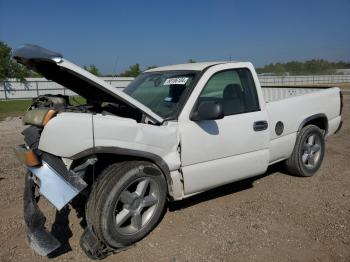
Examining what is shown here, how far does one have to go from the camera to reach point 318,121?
581cm

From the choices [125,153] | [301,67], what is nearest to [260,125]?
[125,153]

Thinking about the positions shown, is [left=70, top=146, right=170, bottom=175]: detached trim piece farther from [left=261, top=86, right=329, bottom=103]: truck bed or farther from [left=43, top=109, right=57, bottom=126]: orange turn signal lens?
[left=261, top=86, right=329, bottom=103]: truck bed

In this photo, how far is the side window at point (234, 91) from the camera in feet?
13.9

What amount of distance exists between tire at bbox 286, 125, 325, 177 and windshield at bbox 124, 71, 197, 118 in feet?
7.11

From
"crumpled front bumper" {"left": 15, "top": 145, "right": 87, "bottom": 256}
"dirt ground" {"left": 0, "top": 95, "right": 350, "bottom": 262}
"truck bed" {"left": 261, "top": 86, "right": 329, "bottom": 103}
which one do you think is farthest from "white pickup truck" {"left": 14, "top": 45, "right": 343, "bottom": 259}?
"truck bed" {"left": 261, "top": 86, "right": 329, "bottom": 103}

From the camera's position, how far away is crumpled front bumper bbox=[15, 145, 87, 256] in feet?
9.88

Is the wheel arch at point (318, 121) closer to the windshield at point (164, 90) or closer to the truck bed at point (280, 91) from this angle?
the truck bed at point (280, 91)

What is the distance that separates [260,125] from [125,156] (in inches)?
70.3

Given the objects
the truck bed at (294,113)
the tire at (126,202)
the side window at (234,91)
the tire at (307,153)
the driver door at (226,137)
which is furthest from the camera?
the tire at (307,153)

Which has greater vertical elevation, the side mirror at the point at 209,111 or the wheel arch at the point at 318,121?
the side mirror at the point at 209,111

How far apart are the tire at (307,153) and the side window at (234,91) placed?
1.29 m

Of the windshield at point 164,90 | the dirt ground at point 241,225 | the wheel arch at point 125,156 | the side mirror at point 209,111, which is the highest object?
the windshield at point 164,90

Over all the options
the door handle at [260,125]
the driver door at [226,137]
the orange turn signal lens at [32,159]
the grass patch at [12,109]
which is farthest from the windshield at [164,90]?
the grass patch at [12,109]

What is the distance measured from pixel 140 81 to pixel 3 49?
37251 mm
